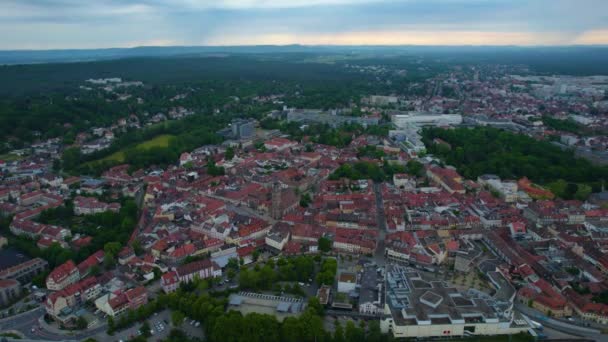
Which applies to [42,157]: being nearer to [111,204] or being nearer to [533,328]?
[111,204]

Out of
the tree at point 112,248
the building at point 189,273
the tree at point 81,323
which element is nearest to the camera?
the tree at point 81,323

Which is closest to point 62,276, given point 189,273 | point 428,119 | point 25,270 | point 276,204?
point 25,270

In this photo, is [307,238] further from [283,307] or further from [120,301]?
[120,301]

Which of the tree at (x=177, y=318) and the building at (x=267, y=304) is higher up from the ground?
the tree at (x=177, y=318)

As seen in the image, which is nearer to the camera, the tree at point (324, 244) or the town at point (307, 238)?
the town at point (307, 238)

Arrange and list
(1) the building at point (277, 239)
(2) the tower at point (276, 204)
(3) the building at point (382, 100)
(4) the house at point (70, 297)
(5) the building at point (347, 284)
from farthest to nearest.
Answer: (3) the building at point (382, 100)
(2) the tower at point (276, 204)
(1) the building at point (277, 239)
(5) the building at point (347, 284)
(4) the house at point (70, 297)

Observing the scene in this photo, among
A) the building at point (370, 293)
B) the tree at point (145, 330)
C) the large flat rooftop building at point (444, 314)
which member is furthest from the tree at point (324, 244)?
the tree at point (145, 330)

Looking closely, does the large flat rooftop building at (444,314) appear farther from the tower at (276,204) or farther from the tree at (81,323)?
the tree at (81,323)
